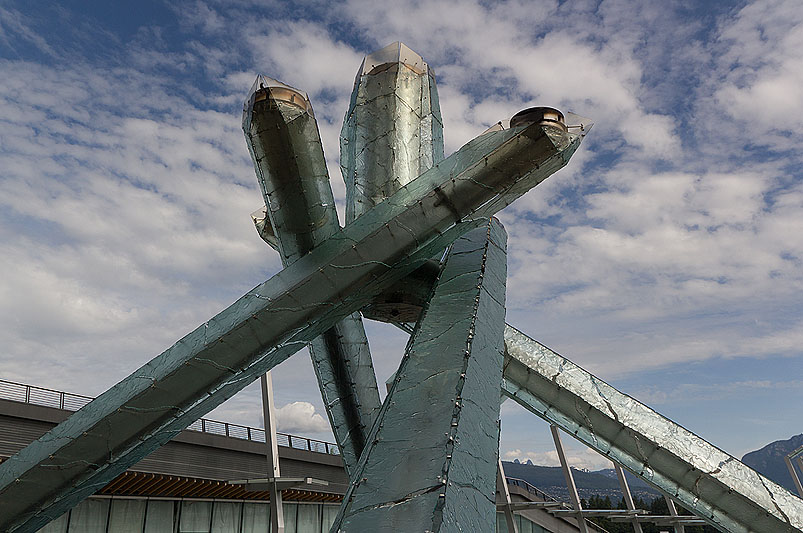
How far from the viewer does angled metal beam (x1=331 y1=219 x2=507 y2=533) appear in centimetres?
265

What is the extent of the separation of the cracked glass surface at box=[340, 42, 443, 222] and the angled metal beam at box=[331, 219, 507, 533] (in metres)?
1.66

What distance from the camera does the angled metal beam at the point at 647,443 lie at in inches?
225

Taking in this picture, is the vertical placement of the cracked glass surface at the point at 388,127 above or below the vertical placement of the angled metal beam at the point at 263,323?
above

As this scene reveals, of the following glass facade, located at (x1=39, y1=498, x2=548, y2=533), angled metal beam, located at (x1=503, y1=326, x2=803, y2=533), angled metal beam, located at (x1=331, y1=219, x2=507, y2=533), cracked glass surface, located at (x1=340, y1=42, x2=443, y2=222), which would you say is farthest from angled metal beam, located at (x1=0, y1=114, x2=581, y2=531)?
glass facade, located at (x1=39, y1=498, x2=548, y2=533)

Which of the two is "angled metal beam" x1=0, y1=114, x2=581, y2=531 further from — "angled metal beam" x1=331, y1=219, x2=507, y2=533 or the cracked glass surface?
the cracked glass surface

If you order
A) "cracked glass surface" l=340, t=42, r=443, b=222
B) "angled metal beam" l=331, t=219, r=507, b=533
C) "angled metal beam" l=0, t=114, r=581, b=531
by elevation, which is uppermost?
"cracked glass surface" l=340, t=42, r=443, b=222

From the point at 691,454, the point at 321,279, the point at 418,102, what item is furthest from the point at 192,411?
the point at 691,454

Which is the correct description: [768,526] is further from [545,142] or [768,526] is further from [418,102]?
[418,102]

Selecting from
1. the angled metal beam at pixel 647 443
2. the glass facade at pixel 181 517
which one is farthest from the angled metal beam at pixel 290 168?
the glass facade at pixel 181 517

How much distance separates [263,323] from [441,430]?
91.0 inches

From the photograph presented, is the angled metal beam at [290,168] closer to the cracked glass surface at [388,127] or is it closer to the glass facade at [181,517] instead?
the cracked glass surface at [388,127]

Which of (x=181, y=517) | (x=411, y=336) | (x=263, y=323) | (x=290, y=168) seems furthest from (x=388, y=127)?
(x=181, y=517)

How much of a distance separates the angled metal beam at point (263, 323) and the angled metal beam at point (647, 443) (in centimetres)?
210

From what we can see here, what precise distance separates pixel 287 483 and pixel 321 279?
21.8ft
